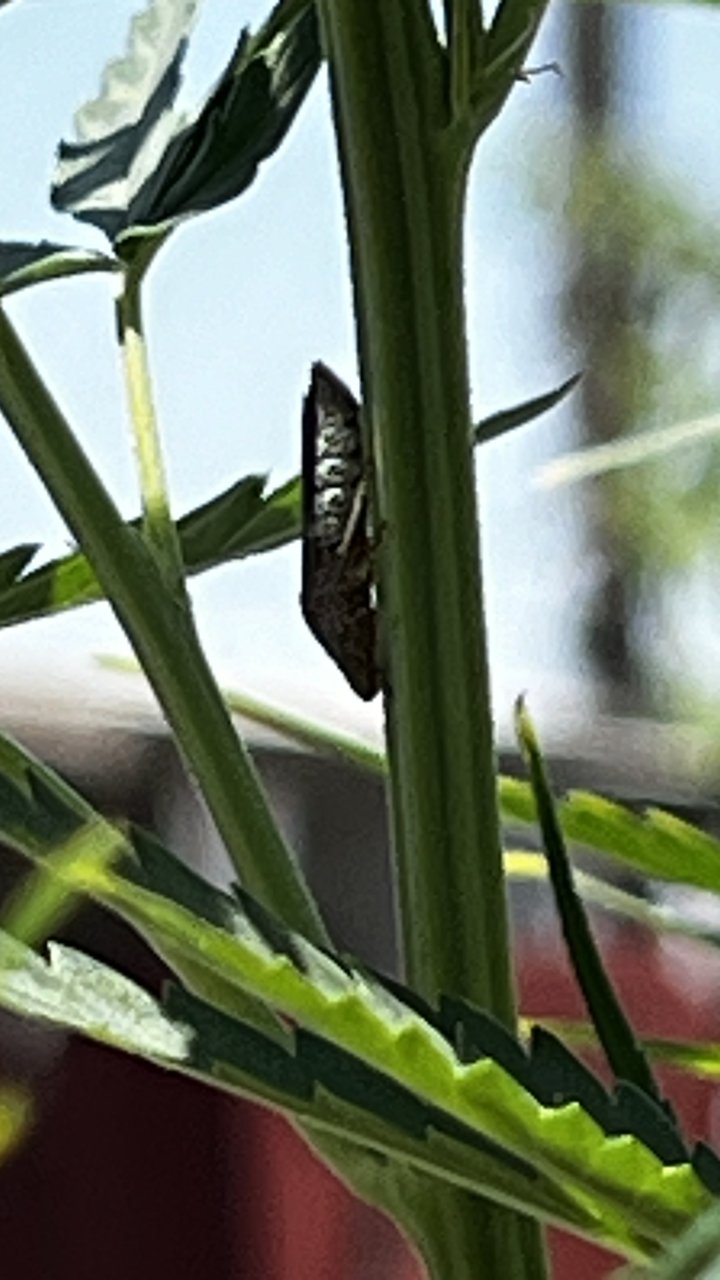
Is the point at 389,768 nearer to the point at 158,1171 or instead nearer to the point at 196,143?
the point at 196,143

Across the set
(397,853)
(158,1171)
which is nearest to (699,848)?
(397,853)

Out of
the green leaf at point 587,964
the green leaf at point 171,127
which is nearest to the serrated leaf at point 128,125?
the green leaf at point 171,127

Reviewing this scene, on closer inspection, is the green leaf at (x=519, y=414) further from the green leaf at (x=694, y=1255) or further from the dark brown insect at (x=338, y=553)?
the green leaf at (x=694, y=1255)

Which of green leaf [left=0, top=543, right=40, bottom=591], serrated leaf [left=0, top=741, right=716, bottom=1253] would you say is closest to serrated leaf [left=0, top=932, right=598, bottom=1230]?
serrated leaf [left=0, top=741, right=716, bottom=1253]

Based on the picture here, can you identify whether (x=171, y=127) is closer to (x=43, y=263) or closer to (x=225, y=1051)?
(x=43, y=263)

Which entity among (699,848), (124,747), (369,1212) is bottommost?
(369,1212)
